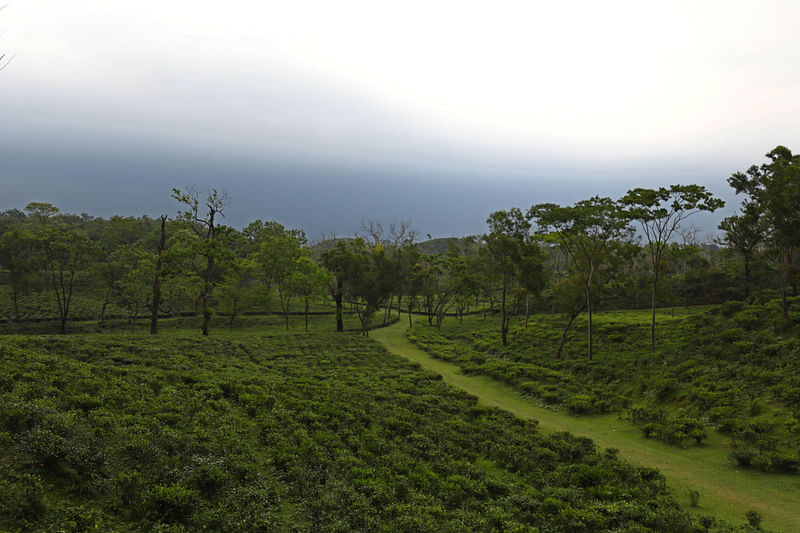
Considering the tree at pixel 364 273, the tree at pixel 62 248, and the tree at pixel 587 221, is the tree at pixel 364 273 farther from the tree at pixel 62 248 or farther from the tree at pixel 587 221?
the tree at pixel 62 248

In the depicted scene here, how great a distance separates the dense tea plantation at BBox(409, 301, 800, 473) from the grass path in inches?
21.7

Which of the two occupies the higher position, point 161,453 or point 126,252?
point 126,252

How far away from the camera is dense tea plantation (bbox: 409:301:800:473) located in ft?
47.8

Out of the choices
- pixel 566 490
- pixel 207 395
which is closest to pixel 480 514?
pixel 566 490

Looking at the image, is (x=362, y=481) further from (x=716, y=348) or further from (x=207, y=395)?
(x=716, y=348)

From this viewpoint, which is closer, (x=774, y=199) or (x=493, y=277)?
(x=774, y=199)

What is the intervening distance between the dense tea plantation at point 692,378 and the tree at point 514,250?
659 cm

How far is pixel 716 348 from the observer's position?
72.7 feet

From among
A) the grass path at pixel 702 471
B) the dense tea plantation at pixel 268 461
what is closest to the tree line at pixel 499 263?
the grass path at pixel 702 471

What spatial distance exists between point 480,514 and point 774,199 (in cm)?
2621

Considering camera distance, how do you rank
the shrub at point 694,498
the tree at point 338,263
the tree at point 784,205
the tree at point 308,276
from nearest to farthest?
1. the shrub at point 694,498
2. the tree at point 784,205
3. the tree at point 308,276
4. the tree at point 338,263

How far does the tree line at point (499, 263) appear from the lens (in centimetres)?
2561

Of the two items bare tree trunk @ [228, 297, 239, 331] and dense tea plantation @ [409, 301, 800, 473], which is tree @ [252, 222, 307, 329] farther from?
dense tea plantation @ [409, 301, 800, 473]

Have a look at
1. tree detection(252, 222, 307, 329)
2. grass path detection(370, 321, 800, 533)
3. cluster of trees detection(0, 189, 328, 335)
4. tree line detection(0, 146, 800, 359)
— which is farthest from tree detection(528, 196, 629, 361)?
tree detection(252, 222, 307, 329)
